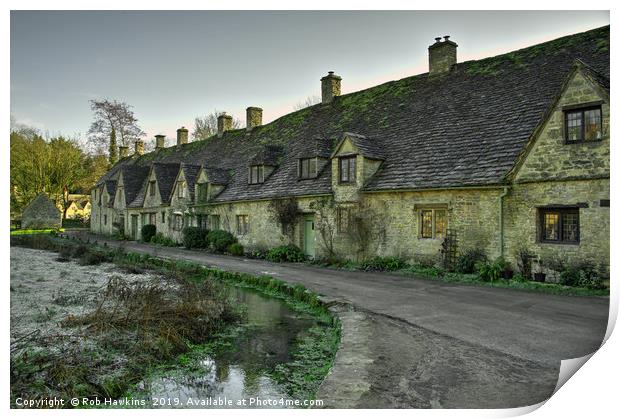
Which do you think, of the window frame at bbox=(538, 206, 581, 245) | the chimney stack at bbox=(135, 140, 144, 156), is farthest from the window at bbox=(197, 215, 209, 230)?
the chimney stack at bbox=(135, 140, 144, 156)

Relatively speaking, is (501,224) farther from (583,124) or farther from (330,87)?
(330,87)

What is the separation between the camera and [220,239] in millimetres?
22250

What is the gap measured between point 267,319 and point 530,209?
804 cm

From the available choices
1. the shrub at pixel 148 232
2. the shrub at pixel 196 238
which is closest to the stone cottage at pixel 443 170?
the shrub at pixel 196 238

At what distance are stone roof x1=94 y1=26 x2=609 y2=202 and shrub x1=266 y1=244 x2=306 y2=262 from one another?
97.9 inches

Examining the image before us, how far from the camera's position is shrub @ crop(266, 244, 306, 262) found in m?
18.3

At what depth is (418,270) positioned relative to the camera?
45.8 feet

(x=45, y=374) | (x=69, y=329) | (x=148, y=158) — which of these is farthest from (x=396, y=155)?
(x=148, y=158)

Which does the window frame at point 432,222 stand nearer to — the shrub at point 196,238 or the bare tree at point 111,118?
the bare tree at point 111,118

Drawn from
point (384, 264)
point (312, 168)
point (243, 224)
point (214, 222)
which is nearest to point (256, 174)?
point (243, 224)

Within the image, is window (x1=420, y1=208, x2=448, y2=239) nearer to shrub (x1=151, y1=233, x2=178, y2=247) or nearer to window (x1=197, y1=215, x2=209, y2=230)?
window (x1=197, y1=215, x2=209, y2=230)

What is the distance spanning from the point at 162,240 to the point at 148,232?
2508 millimetres

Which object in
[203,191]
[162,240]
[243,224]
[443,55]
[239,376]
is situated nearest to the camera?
[239,376]

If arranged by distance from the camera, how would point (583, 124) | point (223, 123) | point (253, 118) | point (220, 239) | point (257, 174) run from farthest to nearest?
point (223, 123) < point (253, 118) < point (257, 174) < point (220, 239) < point (583, 124)
